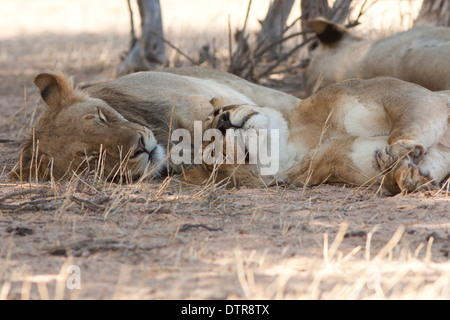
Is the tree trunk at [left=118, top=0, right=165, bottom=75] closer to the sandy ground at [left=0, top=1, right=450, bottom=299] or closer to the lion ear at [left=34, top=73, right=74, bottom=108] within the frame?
the lion ear at [left=34, top=73, right=74, bottom=108]

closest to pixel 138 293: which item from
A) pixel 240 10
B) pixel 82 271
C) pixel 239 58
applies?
pixel 82 271

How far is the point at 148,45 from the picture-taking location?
7586 mm

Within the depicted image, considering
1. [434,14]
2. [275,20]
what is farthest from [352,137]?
[434,14]

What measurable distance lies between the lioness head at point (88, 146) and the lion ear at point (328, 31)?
2390 mm

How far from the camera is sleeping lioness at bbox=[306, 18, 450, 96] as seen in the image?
548 cm

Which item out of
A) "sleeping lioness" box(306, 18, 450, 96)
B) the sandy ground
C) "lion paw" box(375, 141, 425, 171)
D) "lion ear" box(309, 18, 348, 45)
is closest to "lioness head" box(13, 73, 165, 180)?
the sandy ground

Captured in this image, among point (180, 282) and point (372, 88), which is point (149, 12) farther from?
point (180, 282)

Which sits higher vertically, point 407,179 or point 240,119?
point 240,119

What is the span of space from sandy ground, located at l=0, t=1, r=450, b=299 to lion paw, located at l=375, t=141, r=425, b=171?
0.20 meters

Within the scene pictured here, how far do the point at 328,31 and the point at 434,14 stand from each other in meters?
1.62

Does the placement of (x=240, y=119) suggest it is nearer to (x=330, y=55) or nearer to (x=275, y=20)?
(x=330, y=55)

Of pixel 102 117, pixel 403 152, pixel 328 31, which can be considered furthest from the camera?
pixel 328 31
